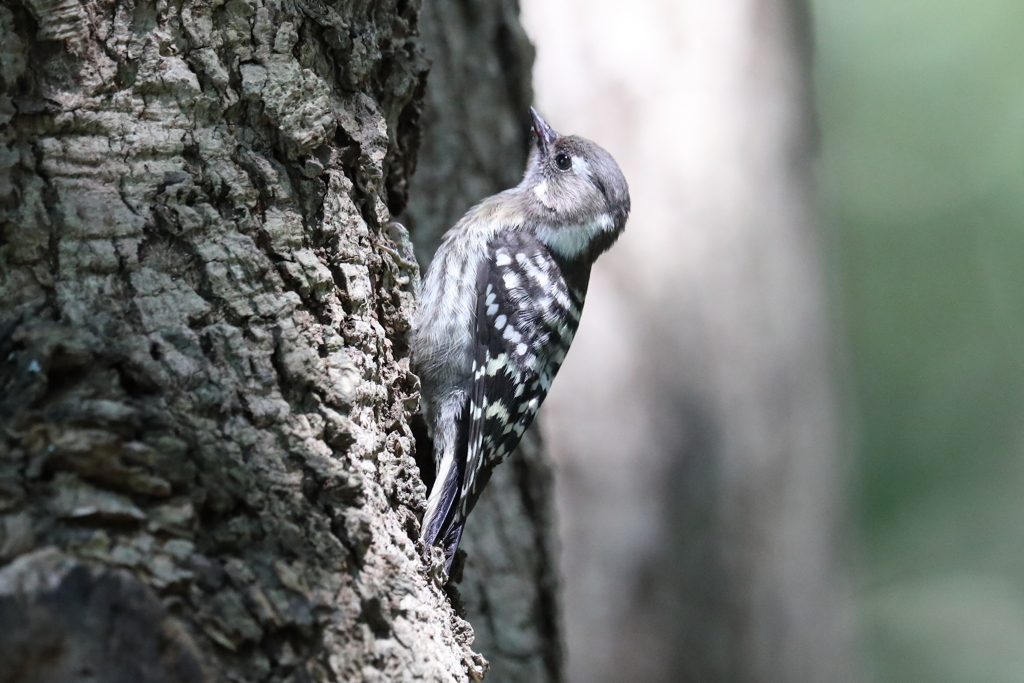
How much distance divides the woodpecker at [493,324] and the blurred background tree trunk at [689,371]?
42.5 inches

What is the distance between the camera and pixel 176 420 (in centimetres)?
169

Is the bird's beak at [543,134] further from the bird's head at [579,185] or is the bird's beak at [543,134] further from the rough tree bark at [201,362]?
the rough tree bark at [201,362]

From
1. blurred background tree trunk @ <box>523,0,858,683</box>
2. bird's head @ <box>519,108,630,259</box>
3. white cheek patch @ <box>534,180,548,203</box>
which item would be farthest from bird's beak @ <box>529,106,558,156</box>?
blurred background tree trunk @ <box>523,0,858,683</box>

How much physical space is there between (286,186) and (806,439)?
386cm

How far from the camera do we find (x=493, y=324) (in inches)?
126

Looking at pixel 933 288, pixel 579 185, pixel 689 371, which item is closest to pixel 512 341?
pixel 579 185

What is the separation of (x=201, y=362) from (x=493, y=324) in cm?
154

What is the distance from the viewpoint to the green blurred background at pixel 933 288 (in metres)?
10.5

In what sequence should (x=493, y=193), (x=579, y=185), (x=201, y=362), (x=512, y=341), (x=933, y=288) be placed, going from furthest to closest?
(x=933, y=288) → (x=579, y=185) → (x=493, y=193) → (x=512, y=341) → (x=201, y=362)

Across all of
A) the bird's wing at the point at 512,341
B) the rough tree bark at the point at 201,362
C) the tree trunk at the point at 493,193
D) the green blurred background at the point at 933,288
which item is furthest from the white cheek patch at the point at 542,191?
the green blurred background at the point at 933,288

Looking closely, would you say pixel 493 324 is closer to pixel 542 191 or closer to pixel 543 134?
pixel 542 191

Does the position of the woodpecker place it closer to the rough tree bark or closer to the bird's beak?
the bird's beak

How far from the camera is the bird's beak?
3.74 meters

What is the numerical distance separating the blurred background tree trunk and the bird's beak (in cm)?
91
